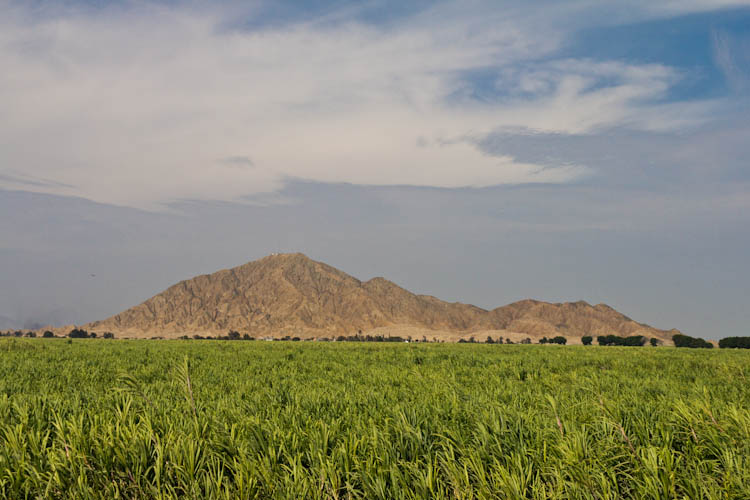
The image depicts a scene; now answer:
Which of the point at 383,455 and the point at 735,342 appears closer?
A: the point at 383,455

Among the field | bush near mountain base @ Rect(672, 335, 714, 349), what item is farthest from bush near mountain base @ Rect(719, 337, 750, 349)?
the field

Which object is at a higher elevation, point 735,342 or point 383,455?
point 383,455

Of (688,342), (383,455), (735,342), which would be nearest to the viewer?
(383,455)

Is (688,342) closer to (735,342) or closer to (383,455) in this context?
(735,342)

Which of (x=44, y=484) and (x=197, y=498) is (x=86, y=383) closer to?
(x=44, y=484)

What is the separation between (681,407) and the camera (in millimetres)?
6008

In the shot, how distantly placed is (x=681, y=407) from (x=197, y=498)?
19.0ft

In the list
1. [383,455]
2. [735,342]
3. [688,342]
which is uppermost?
[383,455]

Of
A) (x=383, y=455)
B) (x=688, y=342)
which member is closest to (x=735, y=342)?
(x=688, y=342)

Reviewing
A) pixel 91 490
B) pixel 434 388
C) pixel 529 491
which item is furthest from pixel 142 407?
pixel 529 491

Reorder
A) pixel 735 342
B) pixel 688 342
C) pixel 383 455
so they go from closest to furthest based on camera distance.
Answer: pixel 383 455
pixel 735 342
pixel 688 342

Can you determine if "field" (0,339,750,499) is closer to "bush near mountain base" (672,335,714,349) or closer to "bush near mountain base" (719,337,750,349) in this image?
"bush near mountain base" (719,337,750,349)

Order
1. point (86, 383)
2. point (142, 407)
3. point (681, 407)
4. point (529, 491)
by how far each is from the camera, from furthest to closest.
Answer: point (86, 383), point (142, 407), point (681, 407), point (529, 491)

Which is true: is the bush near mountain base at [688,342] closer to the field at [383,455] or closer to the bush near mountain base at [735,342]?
the bush near mountain base at [735,342]
